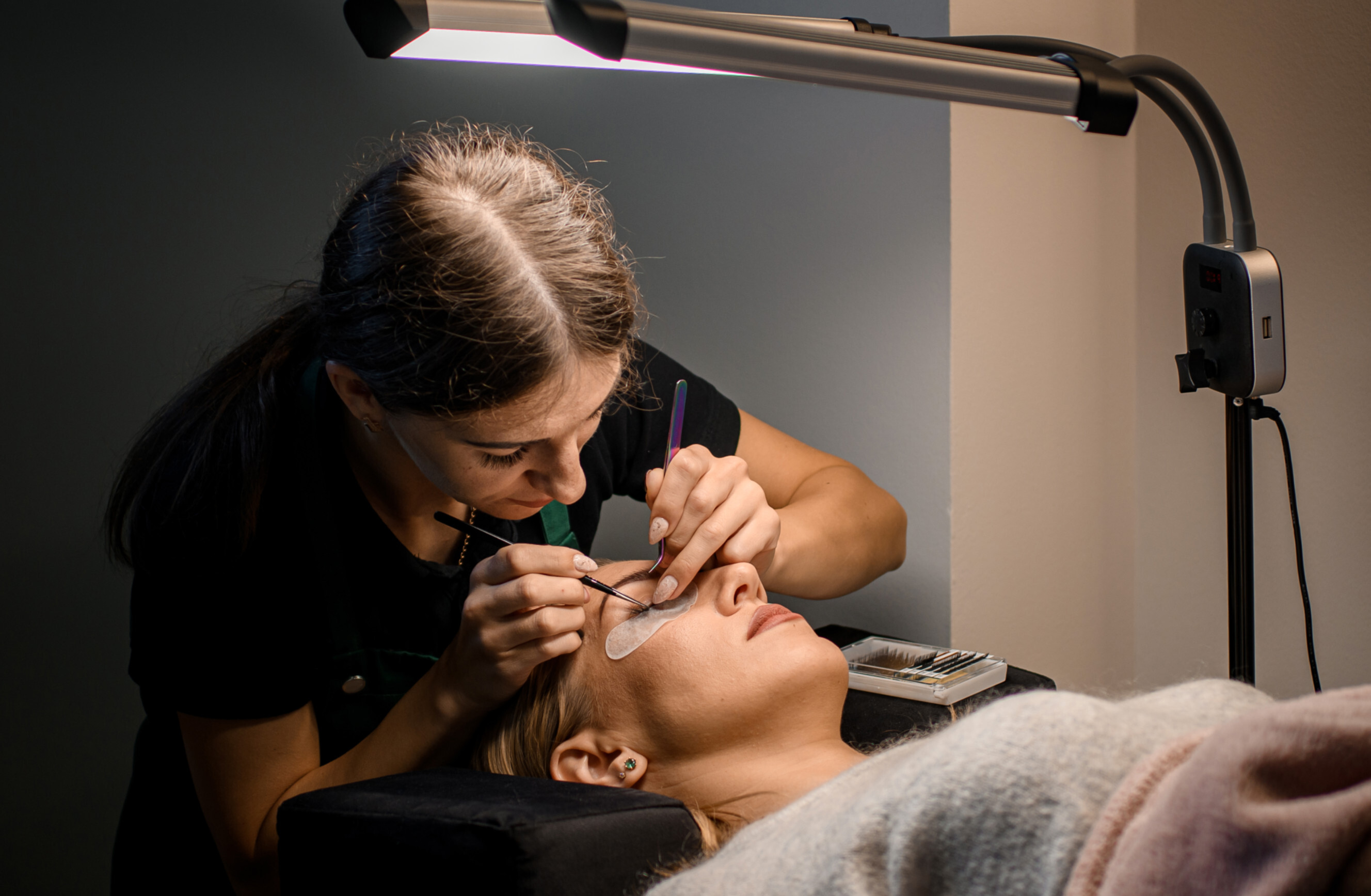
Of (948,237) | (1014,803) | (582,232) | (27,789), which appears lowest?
(27,789)

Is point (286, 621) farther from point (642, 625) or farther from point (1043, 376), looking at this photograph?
point (1043, 376)

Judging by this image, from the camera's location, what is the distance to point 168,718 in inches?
49.1

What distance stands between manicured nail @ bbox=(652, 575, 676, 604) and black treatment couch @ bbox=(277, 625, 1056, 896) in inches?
9.2

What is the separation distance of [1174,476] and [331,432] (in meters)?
1.55

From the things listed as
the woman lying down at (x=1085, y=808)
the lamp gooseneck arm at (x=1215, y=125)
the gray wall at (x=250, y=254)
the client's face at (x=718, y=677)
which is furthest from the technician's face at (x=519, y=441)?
the gray wall at (x=250, y=254)

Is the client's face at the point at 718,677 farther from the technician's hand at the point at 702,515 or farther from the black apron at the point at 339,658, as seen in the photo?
the black apron at the point at 339,658

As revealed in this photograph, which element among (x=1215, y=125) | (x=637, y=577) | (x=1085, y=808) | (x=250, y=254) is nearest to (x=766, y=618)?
(x=637, y=577)

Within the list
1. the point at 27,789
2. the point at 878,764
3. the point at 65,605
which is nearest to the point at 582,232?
the point at 878,764

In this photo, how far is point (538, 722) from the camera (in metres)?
1.17

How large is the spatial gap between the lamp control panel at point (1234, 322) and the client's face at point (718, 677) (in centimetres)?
55

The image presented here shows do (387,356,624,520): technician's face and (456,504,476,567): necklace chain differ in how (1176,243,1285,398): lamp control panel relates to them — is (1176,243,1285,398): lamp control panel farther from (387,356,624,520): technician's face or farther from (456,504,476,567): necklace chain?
(456,504,476,567): necklace chain

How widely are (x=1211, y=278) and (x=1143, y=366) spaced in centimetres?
84

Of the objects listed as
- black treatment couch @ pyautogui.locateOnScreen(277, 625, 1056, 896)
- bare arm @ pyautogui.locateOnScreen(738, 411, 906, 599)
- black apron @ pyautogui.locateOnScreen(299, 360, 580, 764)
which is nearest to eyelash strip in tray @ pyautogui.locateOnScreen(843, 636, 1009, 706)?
bare arm @ pyautogui.locateOnScreen(738, 411, 906, 599)

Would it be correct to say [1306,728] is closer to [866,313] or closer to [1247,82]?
[866,313]
